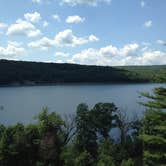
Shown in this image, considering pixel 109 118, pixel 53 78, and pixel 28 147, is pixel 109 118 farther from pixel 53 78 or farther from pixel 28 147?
pixel 53 78

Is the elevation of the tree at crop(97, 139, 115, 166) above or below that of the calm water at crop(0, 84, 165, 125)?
above

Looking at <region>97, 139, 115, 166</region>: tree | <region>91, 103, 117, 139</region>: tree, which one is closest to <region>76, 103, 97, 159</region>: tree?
<region>91, 103, 117, 139</region>: tree

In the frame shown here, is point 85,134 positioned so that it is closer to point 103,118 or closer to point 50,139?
point 103,118

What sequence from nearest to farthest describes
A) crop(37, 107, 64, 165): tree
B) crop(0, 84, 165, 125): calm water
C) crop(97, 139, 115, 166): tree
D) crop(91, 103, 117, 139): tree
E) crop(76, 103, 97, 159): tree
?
crop(97, 139, 115, 166): tree, crop(37, 107, 64, 165): tree, crop(76, 103, 97, 159): tree, crop(91, 103, 117, 139): tree, crop(0, 84, 165, 125): calm water

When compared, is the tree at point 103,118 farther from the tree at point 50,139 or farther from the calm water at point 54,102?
the calm water at point 54,102

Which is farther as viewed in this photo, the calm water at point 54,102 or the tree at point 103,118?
the calm water at point 54,102

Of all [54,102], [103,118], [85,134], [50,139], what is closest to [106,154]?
[50,139]

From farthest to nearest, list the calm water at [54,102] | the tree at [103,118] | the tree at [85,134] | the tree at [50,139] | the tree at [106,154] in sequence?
the calm water at [54,102], the tree at [103,118], the tree at [85,134], the tree at [50,139], the tree at [106,154]

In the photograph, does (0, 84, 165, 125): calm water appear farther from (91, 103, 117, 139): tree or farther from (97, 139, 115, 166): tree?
(97, 139, 115, 166): tree

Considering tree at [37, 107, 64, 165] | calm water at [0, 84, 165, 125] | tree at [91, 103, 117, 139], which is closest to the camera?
tree at [37, 107, 64, 165]

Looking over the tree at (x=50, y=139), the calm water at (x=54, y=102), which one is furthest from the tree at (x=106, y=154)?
the calm water at (x=54, y=102)

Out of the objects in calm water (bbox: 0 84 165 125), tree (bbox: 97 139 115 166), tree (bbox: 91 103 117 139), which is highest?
tree (bbox: 91 103 117 139)

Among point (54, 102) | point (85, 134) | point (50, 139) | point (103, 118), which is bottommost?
point (54, 102)

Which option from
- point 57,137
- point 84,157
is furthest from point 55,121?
point 84,157
